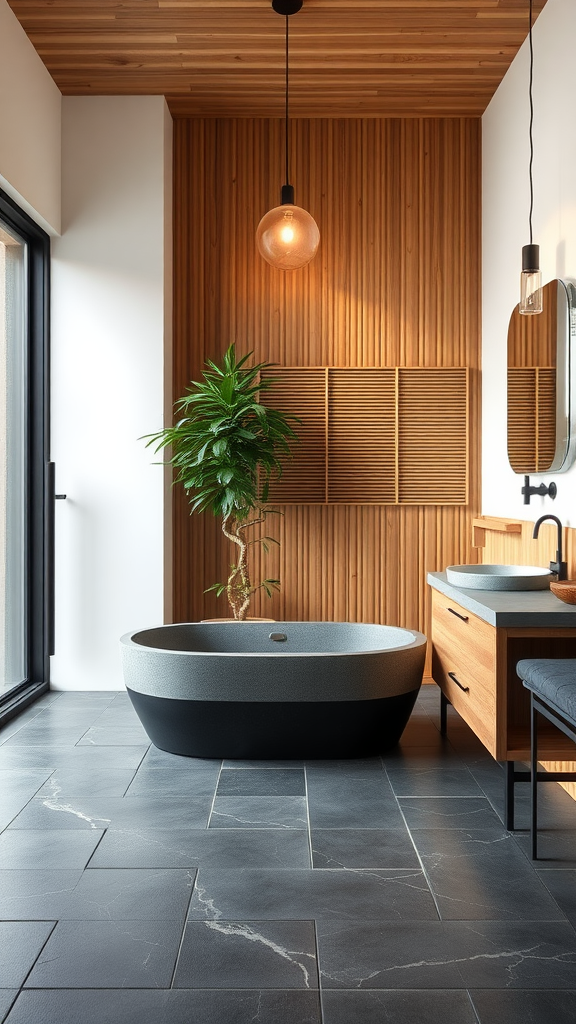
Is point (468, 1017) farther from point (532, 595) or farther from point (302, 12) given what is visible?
point (302, 12)

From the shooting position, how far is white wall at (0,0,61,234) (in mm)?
3955

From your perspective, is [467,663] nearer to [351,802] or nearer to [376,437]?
[351,802]

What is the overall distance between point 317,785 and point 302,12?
347 cm

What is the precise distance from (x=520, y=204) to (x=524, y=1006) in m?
3.66

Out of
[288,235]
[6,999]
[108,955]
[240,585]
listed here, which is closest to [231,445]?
[240,585]

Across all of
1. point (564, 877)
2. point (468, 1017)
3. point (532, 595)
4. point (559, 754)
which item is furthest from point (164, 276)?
point (468, 1017)

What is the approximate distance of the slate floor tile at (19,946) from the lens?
78.3 inches

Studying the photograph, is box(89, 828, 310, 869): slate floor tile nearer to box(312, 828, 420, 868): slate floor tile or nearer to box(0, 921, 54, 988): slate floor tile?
box(312, 828, 420, 868): slate floor tile

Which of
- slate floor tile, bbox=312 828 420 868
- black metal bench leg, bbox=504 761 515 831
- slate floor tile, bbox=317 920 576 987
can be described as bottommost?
slate floor tile, bbox=312 828 420 868

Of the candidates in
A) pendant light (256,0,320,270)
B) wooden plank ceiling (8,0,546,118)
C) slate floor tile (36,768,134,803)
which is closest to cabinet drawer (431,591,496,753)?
slate floor tile (36,768,134,803)

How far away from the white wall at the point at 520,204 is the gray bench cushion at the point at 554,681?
112cm

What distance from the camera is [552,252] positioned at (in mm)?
3787

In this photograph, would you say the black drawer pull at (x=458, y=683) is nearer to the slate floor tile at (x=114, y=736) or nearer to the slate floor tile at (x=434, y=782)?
the slate floor tile at (x=434, y=782)

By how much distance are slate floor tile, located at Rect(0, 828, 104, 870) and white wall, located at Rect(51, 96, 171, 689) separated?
2086 millimetres
